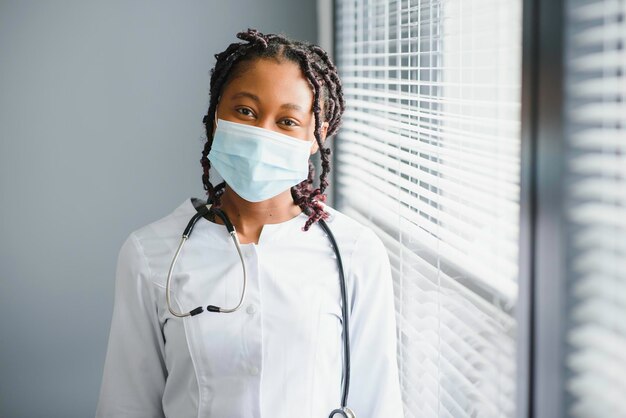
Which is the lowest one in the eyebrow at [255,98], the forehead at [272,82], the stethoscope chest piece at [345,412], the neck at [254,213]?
the stethoscope chest piece at [345,412]

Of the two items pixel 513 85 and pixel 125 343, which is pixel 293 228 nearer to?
pixel 125 343

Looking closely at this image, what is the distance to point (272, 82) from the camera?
1.36 meters

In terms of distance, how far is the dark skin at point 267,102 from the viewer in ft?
4.46

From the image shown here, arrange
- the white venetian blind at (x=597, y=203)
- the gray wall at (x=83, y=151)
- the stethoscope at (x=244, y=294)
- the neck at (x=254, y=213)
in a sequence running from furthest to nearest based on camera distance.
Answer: the gray wall at (x=83, y=151)
the neck at (x=254, y=213)
the stethoscope at (x=244, y=294)
the white venetian blind at (x=597, y=203)

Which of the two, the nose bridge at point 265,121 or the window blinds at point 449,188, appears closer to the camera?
the window blinds at point 449,188

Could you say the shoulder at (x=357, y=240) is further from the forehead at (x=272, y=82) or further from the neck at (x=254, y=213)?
the forehead at (x=272, y=82)

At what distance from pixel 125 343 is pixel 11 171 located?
116cm

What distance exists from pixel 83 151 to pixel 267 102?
48.0 inches

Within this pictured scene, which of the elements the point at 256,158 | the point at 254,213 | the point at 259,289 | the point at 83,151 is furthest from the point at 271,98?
the point at 83,151

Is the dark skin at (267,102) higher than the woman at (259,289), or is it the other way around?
the dark skin at (267,102)

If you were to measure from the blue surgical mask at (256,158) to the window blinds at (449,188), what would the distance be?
29 centimetres

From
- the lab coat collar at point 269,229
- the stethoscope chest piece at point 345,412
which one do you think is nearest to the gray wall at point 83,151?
the lab coat collar at point 269,229

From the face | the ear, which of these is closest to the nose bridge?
the face

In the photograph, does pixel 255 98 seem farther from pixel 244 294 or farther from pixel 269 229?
pixel 244 294
